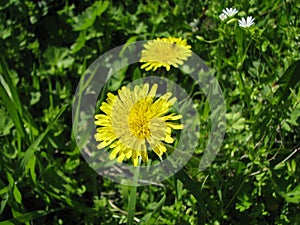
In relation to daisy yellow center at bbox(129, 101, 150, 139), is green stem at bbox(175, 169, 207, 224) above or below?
below

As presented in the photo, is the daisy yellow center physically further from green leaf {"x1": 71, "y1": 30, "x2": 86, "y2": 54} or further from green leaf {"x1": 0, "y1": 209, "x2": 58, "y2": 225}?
green leaf {"x1": 71, "y1": 30, "x2": 86, "y2": 54}

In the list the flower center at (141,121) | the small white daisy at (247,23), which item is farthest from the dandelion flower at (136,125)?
the small white daisy at (247,23)

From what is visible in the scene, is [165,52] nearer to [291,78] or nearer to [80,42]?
[291,78]

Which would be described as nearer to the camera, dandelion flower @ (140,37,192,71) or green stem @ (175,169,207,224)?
green stem @ (175,169,207,224)

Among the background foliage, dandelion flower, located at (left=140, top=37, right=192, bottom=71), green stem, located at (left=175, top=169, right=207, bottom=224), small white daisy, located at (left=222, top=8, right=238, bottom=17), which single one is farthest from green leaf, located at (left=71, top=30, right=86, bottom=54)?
green stem, located at (left=175, top=169, right=207, bottom=224)

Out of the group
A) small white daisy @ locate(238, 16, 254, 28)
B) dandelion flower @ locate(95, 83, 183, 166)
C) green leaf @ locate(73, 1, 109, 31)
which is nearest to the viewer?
dandelion flower @ locate(95, 83, 183, 166)

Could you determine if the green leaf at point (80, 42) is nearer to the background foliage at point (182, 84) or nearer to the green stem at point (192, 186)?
the background foliage at point (182, 84)

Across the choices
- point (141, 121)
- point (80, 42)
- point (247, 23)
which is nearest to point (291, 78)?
point (247, 23)
